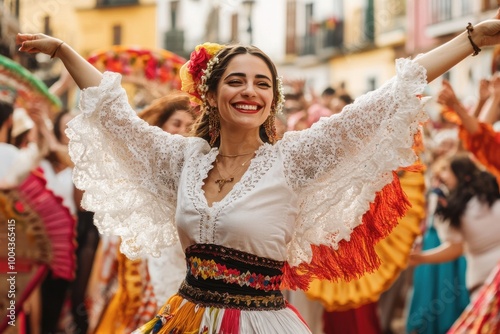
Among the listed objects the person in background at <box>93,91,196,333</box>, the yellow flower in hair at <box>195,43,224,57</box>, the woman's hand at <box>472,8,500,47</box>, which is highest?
the woman's hand at <box>472,8,500,47</box>

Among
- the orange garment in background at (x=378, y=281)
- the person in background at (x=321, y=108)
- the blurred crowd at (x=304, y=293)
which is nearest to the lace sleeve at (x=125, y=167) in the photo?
the blurred crowd at (x=304, y=293)

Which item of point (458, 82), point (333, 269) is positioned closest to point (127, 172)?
point (333, 269)

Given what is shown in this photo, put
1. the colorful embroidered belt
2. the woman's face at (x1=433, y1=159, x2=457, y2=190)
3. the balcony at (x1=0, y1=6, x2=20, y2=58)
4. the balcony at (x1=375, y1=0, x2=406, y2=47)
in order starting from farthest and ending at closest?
the balcony at (x1=375, y1=0, x2=406, y2=47)
the balcony at (x1=0, y1=6, x2=20, y2=58)
the woman's face at (x1=433, y1=159, x2=457, y2=190)
the colorful embroidered belt

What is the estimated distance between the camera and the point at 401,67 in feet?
10.7

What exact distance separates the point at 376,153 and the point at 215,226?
1.89 ft

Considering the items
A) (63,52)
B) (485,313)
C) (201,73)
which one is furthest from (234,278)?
(485,313)

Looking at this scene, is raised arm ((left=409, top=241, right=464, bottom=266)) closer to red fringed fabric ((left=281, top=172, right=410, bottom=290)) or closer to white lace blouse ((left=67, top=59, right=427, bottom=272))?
red fringed fabric ((left=281, top=172, right=410, bottom=290))

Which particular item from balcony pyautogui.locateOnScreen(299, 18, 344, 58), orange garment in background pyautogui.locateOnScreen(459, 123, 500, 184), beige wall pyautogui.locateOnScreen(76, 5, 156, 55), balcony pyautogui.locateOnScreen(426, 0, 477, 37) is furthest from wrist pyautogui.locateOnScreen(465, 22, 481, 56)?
balcony pyautogui.locateOnScreen(426, 0, 477, 37)

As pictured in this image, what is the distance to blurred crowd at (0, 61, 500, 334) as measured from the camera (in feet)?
17.0

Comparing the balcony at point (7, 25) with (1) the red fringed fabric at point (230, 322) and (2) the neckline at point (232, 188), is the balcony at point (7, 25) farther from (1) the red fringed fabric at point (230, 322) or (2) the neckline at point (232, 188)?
(1) the red fringed fabric at point (230, 322)

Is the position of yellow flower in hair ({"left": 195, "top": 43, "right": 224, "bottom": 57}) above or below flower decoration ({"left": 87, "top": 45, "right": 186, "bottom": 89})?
above

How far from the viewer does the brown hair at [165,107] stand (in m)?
4.66

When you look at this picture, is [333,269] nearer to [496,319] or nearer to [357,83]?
[496,319]

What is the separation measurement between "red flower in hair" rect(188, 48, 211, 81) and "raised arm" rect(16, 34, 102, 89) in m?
0.35
